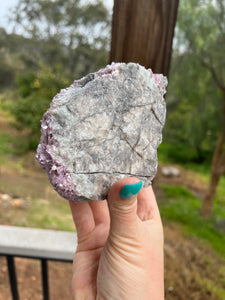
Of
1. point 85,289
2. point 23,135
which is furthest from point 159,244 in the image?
point 23,135

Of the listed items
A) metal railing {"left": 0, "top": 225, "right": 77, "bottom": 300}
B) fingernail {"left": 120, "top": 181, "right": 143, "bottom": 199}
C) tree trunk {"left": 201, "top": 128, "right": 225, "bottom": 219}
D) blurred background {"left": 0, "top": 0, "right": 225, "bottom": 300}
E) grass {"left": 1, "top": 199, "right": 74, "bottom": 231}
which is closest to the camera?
fingernail {"left": 120, "top": 181, "right": 143, "bottom": 199}

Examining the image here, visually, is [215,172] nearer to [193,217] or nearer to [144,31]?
[193,217]

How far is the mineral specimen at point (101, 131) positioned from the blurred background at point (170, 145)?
1.97 meters

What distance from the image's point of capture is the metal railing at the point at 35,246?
1514 millimetres

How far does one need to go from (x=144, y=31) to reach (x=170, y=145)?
798cm

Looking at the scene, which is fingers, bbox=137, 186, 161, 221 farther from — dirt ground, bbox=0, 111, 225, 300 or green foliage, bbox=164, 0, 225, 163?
green foliage, bbox=164, 0, 225, 163

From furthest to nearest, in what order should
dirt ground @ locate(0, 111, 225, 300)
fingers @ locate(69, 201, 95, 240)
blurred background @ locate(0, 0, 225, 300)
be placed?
blurred background @ locate(0, 0, 225, 300), dirt ground @ locate(0, 111, 225, 300), fingers @ locate(69, 201, 95, 240)

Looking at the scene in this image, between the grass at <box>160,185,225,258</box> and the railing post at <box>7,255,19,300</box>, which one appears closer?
the railing post at <box>7,255,19,300</box>

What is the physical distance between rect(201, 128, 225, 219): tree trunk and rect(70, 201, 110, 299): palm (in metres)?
3.69

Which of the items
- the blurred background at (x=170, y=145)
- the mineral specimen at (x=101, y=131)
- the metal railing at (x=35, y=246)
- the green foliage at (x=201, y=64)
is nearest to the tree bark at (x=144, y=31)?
the mineral specimen at (x=101, y=131)

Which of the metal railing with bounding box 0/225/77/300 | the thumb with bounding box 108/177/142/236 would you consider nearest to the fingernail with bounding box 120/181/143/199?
the thumb with bounding box 108/177/142/236

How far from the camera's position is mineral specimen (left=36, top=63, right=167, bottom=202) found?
2.91 feet

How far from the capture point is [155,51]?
1.28 metres

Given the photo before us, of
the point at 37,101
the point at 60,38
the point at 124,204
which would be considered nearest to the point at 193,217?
the point at 37,101
